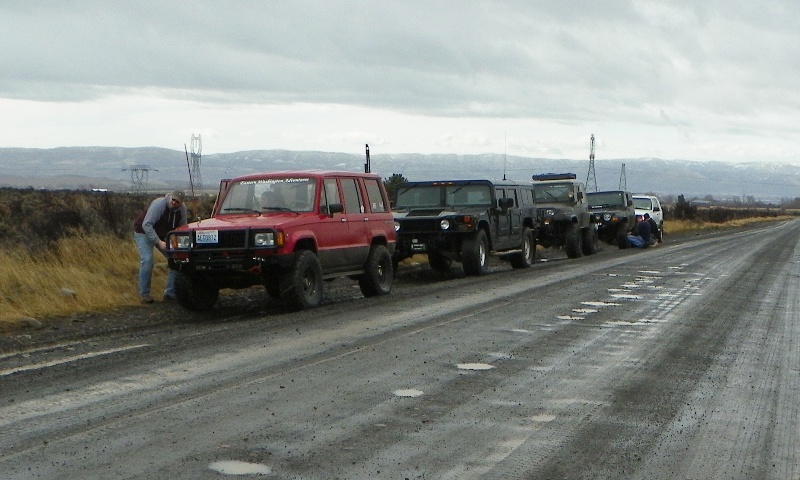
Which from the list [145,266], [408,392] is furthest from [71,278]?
[408,392]

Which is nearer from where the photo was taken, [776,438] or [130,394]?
[776,438]

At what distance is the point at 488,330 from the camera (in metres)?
11.3

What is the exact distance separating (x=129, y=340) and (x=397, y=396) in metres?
4.39

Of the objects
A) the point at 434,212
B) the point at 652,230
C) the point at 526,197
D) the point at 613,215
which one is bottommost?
the point at 652,230

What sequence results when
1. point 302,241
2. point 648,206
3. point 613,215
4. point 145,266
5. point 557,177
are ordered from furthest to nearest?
1. point 648,206
2. point 613,215
3. point 557,177
4. point 145,266
5. point 302,241

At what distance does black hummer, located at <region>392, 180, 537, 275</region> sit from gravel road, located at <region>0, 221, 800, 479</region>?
20.1 feet

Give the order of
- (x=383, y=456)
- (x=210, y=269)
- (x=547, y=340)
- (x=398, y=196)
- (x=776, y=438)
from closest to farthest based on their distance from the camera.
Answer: (x=383, y=456) < (x=776, y=438) < (x=547, y=340) < (x=210, y=269) < (x=398, y=196)

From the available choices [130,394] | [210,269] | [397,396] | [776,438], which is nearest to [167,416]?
[130,394]

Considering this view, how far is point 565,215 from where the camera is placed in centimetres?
2753

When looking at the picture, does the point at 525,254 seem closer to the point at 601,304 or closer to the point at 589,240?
the point at 589,240

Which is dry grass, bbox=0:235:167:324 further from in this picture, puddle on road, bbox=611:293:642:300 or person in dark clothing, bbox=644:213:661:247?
person in dark clothing, bbox=644:213:661:247

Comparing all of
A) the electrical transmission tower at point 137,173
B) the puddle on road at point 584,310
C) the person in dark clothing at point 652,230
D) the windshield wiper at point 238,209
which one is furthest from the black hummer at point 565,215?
the electrical transmission tower at point 137,173

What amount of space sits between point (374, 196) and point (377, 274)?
1.34m

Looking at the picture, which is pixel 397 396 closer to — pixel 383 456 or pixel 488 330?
pixel 383 456
